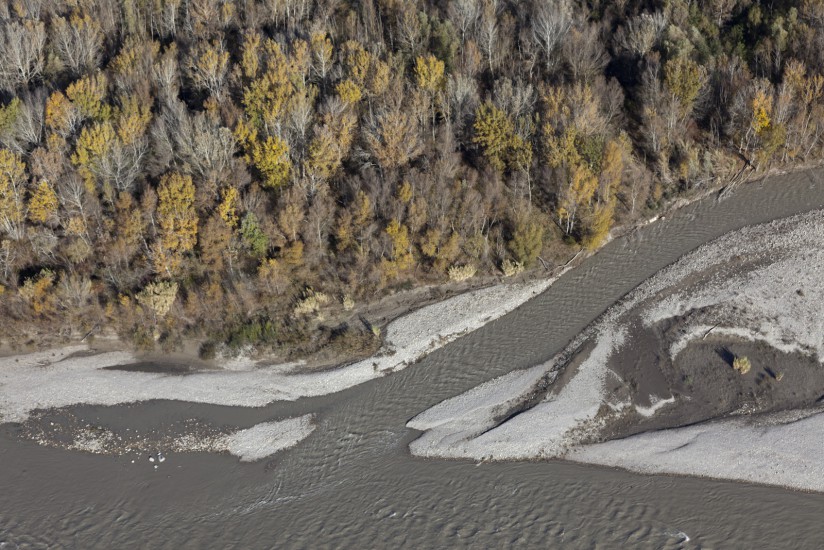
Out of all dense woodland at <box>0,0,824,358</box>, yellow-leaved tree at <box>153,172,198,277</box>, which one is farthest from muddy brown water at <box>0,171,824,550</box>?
yellow-leaved tree at <box>153,172,198,277</box>

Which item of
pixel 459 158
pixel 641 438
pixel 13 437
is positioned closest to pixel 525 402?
pixel 641 438

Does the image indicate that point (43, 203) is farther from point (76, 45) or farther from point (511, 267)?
point (511, 267)

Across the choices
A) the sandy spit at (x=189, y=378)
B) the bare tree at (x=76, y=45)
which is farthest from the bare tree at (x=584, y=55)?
the bare tree at (x=76, y=45)

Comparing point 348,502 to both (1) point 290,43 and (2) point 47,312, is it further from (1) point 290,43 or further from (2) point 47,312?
(1) point 290,43

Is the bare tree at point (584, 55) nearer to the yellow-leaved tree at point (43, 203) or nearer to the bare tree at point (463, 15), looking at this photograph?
the bare tree at point (463, 15)

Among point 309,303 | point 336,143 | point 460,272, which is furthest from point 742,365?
point 336,143

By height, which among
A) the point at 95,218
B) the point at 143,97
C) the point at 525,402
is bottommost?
the point at 525,402
